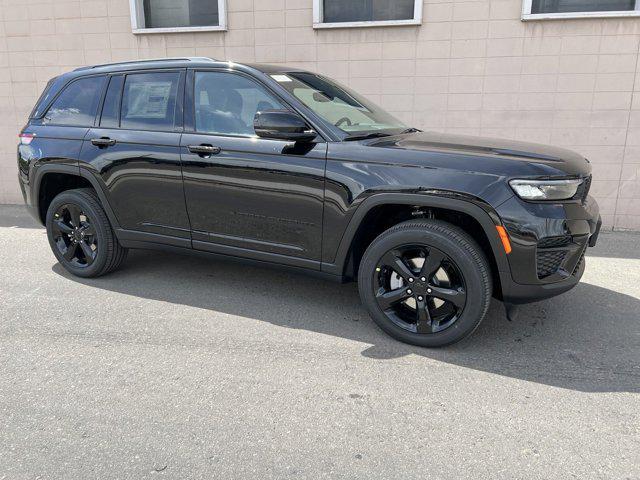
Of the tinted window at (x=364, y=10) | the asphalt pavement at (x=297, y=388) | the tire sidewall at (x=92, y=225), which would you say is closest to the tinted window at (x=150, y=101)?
the tire sidewall at (x=92, y=225)

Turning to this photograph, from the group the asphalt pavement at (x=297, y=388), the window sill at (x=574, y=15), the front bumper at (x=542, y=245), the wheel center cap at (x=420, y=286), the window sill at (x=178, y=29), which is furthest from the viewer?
the window sill at (x=178, y=29)

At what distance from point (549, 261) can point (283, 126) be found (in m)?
1.84

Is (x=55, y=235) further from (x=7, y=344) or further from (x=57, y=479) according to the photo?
(x=57, y=479)

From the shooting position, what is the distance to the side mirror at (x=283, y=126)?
333 centimetres

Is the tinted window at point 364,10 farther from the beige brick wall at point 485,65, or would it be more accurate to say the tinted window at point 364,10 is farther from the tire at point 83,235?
the tire at point 83,235

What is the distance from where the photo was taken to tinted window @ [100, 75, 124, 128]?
4239mm

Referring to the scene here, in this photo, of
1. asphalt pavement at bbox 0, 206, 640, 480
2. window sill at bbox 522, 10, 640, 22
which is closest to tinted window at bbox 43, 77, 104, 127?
asphalt pavement at bbox 0, 206, 640, 480

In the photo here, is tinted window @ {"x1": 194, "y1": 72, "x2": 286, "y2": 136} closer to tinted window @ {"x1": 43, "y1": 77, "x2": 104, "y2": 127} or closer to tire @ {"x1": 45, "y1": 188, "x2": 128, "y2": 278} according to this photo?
tinted window @ {"x1": 43, "y1": 77, "x2": 104, "y2": 127}

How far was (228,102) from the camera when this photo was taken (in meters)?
3.80

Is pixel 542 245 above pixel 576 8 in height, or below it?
below

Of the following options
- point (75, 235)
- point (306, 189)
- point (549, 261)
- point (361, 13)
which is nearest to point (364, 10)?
point (361, 13)

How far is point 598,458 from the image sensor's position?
228 centimetres

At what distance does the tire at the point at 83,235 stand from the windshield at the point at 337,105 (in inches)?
79.0

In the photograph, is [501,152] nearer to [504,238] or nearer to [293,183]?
[504,238]
